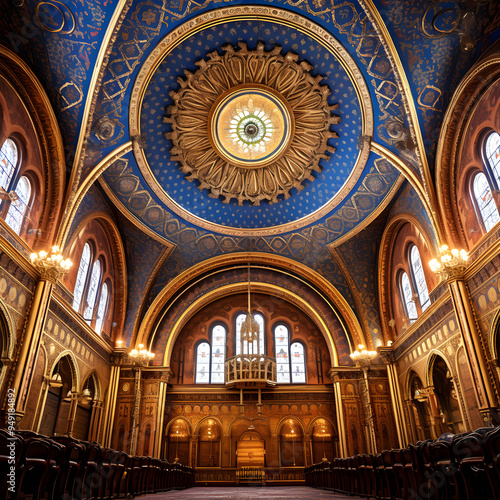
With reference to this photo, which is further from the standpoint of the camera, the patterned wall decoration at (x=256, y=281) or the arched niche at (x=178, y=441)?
the patterned wall decoration at (x=256, y=281)

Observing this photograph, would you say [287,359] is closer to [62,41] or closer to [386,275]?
[386,275]

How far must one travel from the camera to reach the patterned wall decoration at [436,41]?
11078 millimetres

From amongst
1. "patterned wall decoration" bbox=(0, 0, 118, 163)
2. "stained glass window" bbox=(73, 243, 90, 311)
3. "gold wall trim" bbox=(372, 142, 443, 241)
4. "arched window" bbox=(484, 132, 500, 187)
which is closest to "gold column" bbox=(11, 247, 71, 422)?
"stained glass window" bbox=(73, 243, 90, 311)

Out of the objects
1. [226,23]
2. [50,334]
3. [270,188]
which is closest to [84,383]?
[50,334]

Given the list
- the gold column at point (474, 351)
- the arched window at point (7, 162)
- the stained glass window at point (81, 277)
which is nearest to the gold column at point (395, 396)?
the gold column at point (474, 351)

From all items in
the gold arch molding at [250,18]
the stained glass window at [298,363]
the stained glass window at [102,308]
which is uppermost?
the gold arch molding at [250,18]

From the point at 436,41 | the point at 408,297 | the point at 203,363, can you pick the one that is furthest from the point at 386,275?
the point at 436,41

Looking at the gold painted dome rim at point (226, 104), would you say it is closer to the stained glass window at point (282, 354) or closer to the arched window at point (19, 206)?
the arched window at point (19, 206)

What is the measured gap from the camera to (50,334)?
13.4m

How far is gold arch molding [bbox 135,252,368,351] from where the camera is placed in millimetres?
20625

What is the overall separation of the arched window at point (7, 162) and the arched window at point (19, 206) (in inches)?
18.7

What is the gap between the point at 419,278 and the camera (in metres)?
16.8

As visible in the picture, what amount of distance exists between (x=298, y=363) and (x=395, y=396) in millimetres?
5604

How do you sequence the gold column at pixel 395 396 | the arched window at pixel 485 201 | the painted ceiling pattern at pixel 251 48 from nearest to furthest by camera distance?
the arched window at pixel 485 201 < the painted ceiling pattern at pixel 251 48 < the gold column at pixel 395 396
